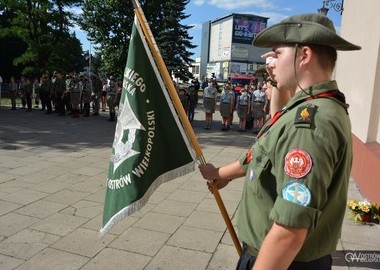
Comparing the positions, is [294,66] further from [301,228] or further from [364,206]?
[364,206]

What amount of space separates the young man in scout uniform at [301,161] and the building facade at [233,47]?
76323mm

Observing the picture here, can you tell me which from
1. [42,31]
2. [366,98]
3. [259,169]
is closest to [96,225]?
[259,169]

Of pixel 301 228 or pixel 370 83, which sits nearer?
pixel 301 228

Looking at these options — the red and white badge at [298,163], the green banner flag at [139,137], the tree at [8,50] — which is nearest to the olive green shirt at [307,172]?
the red and white badge at [298,163]

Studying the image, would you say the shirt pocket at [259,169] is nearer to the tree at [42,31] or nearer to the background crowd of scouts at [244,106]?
the background crowd of scouts at [244,106]

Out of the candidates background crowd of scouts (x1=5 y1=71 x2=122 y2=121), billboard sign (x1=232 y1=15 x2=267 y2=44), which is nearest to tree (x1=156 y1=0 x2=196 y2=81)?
background crowd of scouts (x1=5 y1=71 x2=122 y2=121)

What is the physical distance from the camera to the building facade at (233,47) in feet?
268

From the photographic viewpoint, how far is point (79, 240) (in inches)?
160

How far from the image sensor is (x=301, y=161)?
1.24m

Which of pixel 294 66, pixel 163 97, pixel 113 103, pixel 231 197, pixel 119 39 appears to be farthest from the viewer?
pixel 119 39

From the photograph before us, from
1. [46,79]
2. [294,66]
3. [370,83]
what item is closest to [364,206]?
[370,83]

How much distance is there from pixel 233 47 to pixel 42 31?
201 feet

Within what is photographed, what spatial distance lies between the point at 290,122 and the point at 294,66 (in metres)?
0.25

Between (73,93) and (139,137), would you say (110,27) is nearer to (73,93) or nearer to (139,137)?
(73,93)
